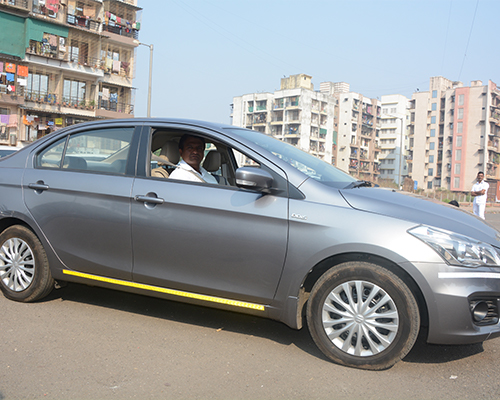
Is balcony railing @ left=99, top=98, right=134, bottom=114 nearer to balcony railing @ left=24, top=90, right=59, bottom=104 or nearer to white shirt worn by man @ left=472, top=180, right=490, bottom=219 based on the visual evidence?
balcony railing @ left=24, top=90, right=59, bottom=104

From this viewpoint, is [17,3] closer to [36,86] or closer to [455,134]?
[36,86]

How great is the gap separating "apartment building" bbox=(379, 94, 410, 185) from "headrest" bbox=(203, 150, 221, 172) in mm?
118843

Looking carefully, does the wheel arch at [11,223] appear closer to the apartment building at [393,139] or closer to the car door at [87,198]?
the car door at [87,198]

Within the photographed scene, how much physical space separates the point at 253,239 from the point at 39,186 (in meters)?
2.05

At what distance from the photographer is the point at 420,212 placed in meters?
3.29

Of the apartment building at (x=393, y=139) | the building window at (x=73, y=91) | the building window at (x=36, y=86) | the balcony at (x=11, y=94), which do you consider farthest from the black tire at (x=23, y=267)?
the apartment building at (x=393, y=139)

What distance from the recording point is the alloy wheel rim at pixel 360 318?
3.16m

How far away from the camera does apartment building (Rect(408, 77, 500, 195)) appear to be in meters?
88.2

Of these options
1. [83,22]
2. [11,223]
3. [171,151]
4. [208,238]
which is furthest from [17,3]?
[208,238]

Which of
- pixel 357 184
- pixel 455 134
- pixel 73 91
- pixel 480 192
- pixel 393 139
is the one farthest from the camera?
pixel 393 139

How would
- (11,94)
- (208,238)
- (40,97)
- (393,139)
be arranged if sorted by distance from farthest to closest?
1. (393,139)
2. (40,97)
3. (11,94)
4. (208,238)

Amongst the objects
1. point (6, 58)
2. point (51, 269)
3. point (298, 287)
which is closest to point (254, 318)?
point (298, 287)

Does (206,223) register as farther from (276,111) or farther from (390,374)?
(276,111)

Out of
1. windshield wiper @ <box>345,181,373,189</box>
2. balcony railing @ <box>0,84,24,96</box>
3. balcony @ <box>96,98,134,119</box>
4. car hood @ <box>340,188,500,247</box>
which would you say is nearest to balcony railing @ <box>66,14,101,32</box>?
balcony @ <box>96,98,134,119</box>
